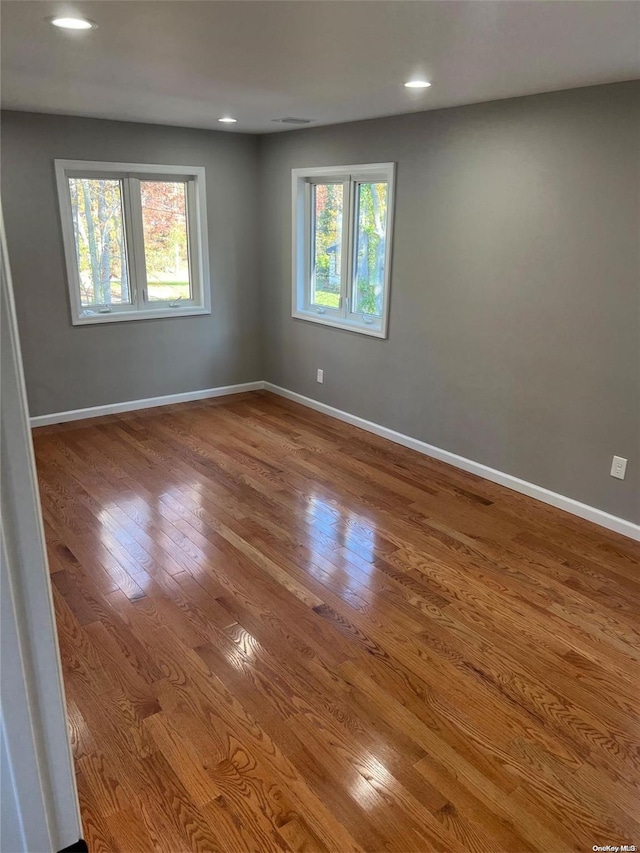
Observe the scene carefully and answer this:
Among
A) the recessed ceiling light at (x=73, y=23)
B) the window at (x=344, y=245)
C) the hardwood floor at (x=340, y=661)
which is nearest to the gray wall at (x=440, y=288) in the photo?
the window at (x=344, y=245)

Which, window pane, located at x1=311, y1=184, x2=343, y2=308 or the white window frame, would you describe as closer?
the white window frame

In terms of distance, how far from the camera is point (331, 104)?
361cm

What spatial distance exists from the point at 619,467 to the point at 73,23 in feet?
10.4

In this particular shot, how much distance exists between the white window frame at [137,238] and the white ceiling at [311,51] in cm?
83

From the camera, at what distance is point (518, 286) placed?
11.7 feet

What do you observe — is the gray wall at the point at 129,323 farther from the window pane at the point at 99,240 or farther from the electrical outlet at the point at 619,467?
the electrical outlet at the point at 619,467

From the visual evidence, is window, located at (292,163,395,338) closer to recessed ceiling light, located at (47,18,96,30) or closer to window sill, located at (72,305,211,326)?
window sill, located at (72,305,211,326)

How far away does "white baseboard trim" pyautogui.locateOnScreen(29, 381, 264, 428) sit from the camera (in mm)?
4840

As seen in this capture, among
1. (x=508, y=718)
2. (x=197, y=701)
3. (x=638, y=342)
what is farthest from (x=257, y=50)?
(x=508, y=718)

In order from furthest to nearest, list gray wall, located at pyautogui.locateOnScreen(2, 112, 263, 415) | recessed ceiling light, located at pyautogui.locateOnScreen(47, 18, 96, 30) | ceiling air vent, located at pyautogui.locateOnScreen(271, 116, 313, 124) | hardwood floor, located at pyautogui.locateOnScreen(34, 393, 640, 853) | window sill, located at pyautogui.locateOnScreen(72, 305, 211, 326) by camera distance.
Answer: window sill, located at pyautogui.locateOnScreen(72, 305, 211, 326) → gray wall, located at pyautogui.locateOnScreen(2, 112, 263, 415) → ceiling air vent, located at pyautogui.locateOnScreen(271, 116, 313, 124) → recessed ceiling light, located at pyautogui.locateOnScreen(47, 18, 96, 30) → hardwood floor, located at pyautogui.locateOnScreen(34, 393, 640, 853)

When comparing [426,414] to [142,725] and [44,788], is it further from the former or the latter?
[44,788]

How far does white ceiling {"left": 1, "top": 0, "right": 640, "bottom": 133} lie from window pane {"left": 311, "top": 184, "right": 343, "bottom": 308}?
4.04ft

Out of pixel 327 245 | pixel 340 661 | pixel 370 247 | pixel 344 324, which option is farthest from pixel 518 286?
pixel 340 661

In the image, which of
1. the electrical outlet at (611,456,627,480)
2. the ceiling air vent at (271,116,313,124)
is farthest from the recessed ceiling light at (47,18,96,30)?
the electrical outlet at (611,456,627,480)
